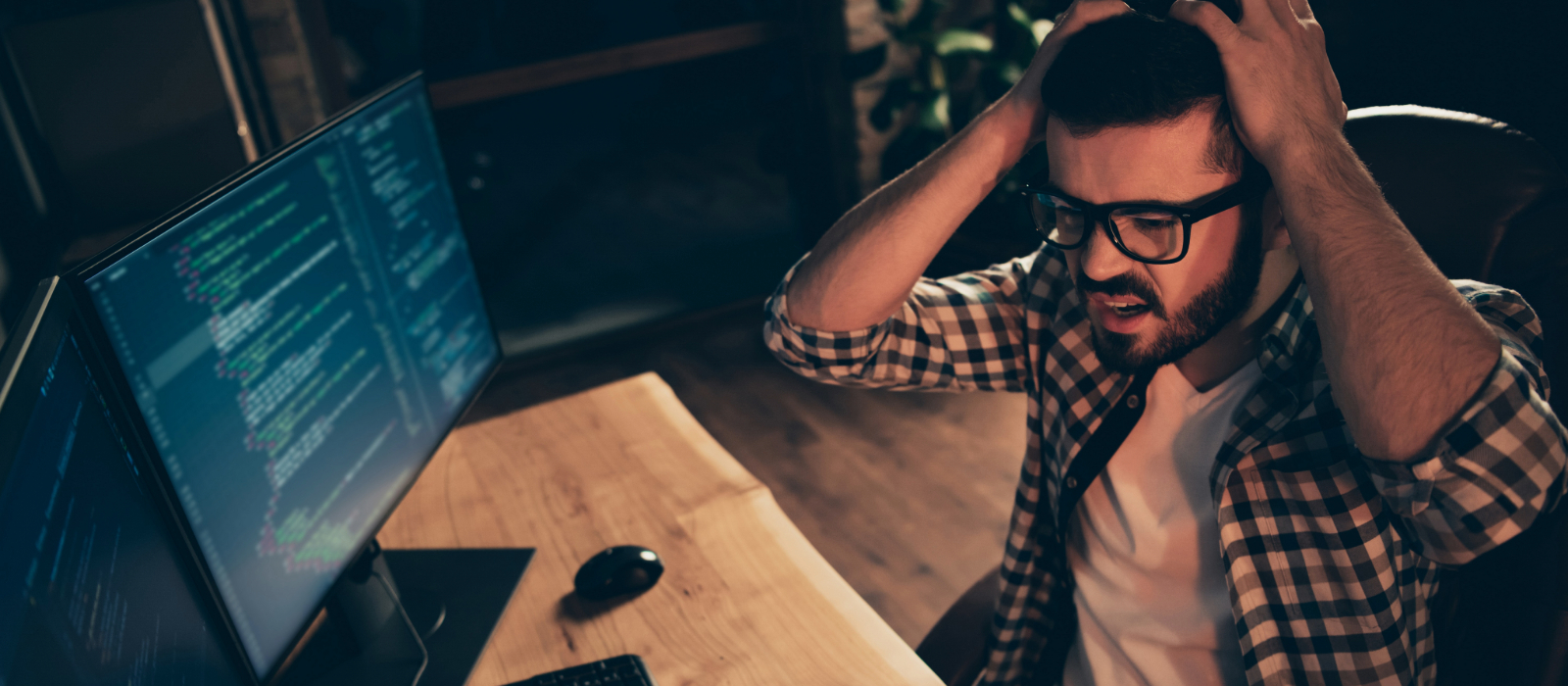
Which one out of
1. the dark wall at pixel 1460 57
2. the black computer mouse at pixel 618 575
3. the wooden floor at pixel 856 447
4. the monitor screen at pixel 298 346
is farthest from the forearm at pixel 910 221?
the dark wall at pixel 1460 57

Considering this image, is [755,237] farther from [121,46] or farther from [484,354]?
[484,354]

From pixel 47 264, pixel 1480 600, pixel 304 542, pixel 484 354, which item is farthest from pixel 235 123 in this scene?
pixel 1480 600

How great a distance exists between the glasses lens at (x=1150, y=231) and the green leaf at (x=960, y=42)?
8.12 feet

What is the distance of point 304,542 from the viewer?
792mm

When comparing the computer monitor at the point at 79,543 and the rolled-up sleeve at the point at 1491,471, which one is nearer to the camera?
the computer monitor at the point at 79,543

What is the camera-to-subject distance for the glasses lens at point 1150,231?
896 mm

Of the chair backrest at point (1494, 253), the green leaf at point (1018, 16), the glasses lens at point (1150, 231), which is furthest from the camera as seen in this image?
the green leaf at point (1018, 16)

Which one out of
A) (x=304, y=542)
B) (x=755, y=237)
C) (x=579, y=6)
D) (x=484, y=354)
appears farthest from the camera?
(x=755, y=237)

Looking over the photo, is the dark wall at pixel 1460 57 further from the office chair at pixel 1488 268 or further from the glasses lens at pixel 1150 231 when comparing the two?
the glasses lens at pixel 1150 231

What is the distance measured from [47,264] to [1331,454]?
8.47ft

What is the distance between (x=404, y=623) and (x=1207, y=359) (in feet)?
2.94

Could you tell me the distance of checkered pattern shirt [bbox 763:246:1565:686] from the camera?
0.72m

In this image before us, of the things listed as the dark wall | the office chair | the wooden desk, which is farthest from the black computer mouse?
the dark wall

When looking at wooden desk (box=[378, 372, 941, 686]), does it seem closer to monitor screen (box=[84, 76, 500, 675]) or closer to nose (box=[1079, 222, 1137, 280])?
monitor screen (box=[84, 76, 500, 675])
